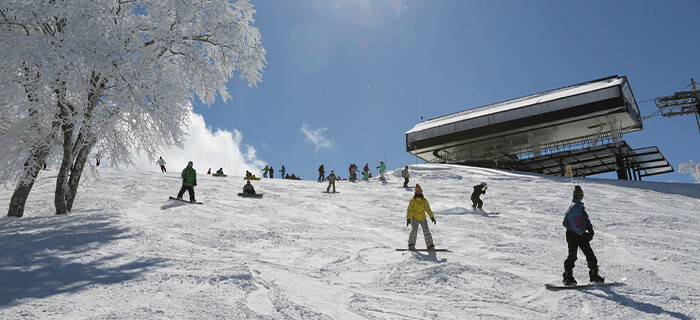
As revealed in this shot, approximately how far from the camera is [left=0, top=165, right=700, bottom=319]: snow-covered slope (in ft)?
17.8

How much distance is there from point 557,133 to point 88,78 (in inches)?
1807

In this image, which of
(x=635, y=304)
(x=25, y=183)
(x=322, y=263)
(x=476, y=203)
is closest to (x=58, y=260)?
(x=322, y=263)

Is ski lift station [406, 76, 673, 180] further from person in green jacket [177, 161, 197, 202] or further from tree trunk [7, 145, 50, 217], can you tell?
tree trunk [7, 145, 50, 217]

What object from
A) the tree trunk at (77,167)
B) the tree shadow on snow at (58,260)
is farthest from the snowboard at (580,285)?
the tree trunk at (77,167)

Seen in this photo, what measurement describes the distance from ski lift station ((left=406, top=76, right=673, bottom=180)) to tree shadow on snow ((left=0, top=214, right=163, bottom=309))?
3807 cm

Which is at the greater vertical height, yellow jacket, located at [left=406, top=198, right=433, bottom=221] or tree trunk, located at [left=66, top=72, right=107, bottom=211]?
A: tree trunk, located at [left=66, top=72, right=107, bottom=211]

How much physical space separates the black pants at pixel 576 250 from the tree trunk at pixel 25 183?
14.6 meters

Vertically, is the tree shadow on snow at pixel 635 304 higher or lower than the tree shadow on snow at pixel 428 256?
lower

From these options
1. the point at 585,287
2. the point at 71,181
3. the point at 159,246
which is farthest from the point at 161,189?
the point at 585,287

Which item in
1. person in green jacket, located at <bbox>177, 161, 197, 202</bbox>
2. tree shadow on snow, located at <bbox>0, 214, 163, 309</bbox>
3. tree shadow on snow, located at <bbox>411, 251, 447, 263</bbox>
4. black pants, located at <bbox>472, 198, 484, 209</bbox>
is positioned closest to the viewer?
tree shadow on snow, located at <bbox>0, 214, 163, 309</bbox>

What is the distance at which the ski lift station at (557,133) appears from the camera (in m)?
40.2

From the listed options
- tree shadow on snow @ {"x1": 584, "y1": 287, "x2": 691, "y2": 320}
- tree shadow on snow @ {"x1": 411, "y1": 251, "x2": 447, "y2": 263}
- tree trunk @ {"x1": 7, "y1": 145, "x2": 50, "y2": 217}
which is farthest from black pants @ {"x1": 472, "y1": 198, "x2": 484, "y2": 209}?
tree trunk @ {"x1": 7, "y1": 145, "x2": 50, "y2": 217}

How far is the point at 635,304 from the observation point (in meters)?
5.98

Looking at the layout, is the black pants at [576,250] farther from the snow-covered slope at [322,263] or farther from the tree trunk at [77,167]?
the tree trunk at [77,167]
